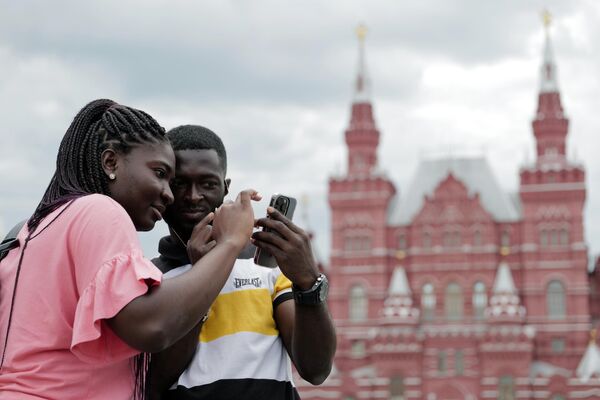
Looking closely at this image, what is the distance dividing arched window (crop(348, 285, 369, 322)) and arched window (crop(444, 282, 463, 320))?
3.65 m

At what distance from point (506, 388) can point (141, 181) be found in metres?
38.2

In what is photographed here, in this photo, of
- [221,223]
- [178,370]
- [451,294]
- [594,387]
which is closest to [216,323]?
[178,370]

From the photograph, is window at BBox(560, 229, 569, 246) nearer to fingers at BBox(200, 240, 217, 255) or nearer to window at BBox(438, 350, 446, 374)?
window at BBox(438, 350, 446, 374)

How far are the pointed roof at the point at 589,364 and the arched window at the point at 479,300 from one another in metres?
4.76

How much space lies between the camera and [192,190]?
3246 millimetres

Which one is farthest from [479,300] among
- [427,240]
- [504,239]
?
[427,240]

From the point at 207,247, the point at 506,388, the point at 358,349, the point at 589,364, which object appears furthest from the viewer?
the point at 358,349

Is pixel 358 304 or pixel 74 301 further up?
pixel 358 304

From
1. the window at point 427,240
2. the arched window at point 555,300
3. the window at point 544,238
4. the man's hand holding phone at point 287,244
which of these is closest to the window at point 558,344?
the arched window at point 555,300

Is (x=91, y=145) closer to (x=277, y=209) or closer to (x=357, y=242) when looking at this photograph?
(x=277, y=209)

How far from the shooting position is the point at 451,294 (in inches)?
1679

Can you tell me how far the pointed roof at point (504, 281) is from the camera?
135 feet

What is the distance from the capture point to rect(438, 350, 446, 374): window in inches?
1571

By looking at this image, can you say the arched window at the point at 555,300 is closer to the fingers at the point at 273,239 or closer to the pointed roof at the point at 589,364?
the pointed roof at the point at 589,364
